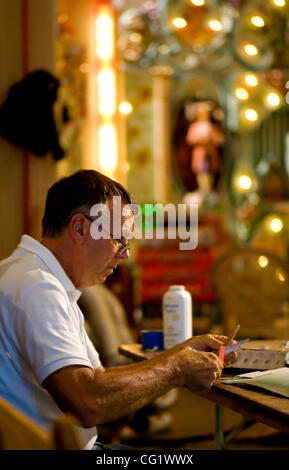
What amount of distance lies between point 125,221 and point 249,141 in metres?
11.0

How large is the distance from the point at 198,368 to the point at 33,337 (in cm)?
38

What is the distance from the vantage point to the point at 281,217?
10.9 m

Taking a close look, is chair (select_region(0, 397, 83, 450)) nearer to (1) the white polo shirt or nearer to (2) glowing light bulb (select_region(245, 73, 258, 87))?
(1) the white polo shirt

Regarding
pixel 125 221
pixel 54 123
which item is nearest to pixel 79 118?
pixel 54 123

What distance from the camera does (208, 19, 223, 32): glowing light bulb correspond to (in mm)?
8828

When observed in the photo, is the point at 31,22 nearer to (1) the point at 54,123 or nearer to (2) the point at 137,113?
(1) the point at 54,123

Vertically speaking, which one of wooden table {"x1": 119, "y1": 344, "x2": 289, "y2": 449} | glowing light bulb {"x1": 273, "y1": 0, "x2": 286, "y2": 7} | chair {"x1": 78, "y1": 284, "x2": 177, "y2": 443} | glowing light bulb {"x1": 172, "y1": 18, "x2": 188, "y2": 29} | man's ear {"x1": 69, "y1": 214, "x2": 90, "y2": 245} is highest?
glowing light bulb {"x1": 172, "y1": 18, "x2": 188, "y2": 29}

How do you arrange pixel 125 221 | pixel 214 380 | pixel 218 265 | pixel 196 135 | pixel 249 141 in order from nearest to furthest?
pixel 214 380
pixel 125 221
pixel 218 265
pixel 196 135
pixel 249 141

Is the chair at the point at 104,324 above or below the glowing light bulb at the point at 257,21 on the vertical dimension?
below

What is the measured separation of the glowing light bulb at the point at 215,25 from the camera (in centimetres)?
883

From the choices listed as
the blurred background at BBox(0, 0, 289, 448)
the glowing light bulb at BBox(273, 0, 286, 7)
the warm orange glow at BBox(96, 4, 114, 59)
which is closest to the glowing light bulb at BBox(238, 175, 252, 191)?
the blurred background at BBox(0, 0, 289, 448)

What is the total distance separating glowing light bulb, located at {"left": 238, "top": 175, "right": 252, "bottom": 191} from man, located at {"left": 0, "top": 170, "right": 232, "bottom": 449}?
10.2 m

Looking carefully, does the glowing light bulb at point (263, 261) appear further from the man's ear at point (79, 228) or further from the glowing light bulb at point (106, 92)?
the glowing light bulb at point (106, 92)

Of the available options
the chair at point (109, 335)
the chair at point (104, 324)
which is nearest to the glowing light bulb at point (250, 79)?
the chair at point (109, 335)
